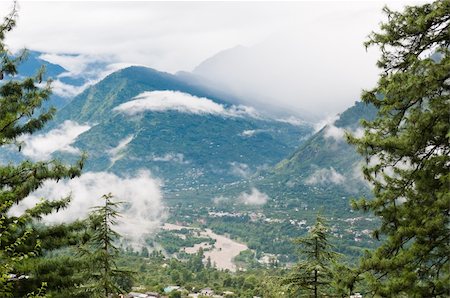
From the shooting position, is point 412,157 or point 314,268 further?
point 314,268

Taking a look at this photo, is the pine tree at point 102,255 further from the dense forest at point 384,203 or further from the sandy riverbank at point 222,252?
the sandy riverbank at point 222,252

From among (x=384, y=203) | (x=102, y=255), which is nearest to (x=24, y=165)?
(x=102, y=255)

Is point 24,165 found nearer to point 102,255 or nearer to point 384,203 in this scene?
point 102,255

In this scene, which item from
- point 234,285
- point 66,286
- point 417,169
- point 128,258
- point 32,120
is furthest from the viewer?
point 128,258

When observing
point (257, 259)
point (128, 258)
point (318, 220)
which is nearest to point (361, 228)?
point (257, 259)

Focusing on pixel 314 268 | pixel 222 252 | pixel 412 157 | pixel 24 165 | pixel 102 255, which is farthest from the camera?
pixel 222 252

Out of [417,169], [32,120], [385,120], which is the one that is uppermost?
[32,120]

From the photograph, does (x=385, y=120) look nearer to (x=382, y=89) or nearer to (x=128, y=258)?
(x=382, y=89)

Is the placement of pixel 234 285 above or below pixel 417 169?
above
